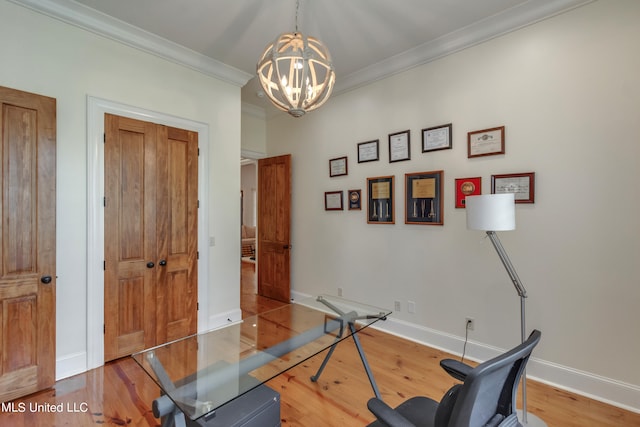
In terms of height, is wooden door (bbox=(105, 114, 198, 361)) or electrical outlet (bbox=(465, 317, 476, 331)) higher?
wooden door (bbox=(105, 114, 198, 361))

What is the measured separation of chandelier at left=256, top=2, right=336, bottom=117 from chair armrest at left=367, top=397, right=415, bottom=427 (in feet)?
5.27

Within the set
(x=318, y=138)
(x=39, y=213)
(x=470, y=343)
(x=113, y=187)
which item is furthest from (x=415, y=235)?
(x=39, y=213)

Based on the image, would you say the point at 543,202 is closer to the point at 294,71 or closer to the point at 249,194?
the point at 294,71

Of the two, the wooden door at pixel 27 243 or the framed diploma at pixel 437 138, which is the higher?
the framed diploma at pixel 437 138

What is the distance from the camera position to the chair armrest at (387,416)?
3.37ft

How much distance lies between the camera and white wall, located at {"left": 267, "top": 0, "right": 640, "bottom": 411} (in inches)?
82.5

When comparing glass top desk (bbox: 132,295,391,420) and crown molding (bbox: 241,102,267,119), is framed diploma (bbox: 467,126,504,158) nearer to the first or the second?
glass top desk (bbox: 132,295,391,420)

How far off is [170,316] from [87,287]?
2.64 ft

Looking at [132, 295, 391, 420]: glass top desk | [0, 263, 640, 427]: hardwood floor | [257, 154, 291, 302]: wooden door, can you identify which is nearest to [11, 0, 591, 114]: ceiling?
[257, 154, 291, 302]: wooden door

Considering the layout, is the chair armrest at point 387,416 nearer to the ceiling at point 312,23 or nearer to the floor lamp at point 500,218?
the floor lamp at point 500,218

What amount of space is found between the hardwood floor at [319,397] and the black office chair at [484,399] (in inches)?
42.9

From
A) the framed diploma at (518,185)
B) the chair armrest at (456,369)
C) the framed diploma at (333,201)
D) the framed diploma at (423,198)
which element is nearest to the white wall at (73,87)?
the framed diploma at (333,201)

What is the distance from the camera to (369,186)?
3.54 meters

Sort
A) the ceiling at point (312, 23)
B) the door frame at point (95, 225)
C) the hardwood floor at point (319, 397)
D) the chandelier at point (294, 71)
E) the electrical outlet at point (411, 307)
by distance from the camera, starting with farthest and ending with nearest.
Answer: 1. the electrical outlet at point (411, 307)
2. the door frame at point (95, 225)
3. the ceiling at point (312, 23)
4. the hardwood floor at point (319, 397)
5. the chandelier at point (294, 71)
